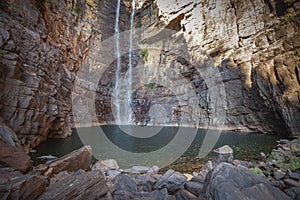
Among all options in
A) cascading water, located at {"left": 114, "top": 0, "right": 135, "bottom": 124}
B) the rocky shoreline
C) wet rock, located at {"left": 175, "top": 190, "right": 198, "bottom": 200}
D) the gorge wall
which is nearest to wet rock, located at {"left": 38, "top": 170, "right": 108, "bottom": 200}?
the rocky shoreline

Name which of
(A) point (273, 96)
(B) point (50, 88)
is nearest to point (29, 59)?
(B) point (50, 88)

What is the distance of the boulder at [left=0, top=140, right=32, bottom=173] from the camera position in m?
2.50

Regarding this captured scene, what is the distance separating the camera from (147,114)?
996 inches

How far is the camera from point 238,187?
1706 mm

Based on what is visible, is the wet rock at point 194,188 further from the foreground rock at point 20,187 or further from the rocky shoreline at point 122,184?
the foreground rock at point 20,187

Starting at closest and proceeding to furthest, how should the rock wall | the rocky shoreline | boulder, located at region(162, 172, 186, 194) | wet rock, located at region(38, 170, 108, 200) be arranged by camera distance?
the rocky shoreline
wet rock, located at region(38, 170, 108, 200)
boulder, located at region(162, 172, 186, 194)
the rock wall

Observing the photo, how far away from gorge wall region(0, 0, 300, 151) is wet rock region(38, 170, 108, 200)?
18.0 feet

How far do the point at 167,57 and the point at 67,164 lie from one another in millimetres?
24126

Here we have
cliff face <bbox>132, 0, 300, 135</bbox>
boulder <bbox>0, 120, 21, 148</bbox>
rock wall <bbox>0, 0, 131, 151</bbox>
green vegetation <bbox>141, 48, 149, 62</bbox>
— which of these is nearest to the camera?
boulder <bbox>0, 120, 21, 148</bbox>

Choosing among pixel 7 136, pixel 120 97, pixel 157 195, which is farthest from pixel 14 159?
pixel 120 97

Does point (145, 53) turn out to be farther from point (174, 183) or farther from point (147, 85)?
point (174, 183)

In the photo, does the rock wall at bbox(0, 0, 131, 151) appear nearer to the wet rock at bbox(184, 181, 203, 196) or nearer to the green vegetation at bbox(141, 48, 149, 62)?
the wet rock at bbox(184, 181, 203, 196)

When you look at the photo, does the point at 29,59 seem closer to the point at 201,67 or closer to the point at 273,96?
the point at 273,96

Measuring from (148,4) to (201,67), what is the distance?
15586mm
